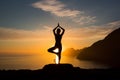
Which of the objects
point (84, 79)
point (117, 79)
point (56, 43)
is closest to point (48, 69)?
point (56, 43)

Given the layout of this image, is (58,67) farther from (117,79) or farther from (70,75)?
(117,79)

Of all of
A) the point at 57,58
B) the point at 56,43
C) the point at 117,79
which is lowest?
the point at 117,79

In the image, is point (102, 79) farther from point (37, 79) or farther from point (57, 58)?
point (57, 58)

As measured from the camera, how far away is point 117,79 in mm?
13242

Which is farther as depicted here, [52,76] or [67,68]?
[67,68]

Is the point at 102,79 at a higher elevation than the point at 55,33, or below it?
below

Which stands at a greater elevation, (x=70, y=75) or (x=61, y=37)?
(x=61, y=37)

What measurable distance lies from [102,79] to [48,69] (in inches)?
210

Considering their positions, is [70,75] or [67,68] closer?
[70,75]

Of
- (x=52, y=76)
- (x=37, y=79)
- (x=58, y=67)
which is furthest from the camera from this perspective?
(x=58, y=67)

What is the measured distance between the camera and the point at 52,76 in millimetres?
14250

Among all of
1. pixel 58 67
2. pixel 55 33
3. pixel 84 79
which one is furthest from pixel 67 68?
pixel 84 79

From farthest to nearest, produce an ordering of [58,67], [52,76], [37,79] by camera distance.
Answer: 1. [58,67]
2. [52,76]
3. [37,79]

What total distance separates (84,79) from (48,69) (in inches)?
183
